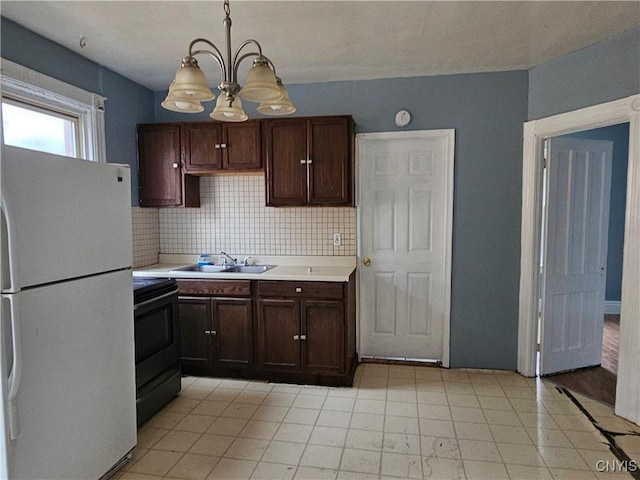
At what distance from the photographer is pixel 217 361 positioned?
319 centimetres

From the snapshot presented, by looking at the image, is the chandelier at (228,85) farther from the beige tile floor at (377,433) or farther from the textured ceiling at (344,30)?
the beige tile floor at (377,433)

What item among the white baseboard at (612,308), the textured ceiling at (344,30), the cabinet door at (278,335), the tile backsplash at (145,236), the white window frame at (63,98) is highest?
the textured ceiling at (344,30)

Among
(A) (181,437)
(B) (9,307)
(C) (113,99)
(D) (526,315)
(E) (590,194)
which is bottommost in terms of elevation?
(A) (181,437)

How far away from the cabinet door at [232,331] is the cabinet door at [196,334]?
0.22ft

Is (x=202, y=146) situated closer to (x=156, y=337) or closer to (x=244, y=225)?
(x=244, y=225)

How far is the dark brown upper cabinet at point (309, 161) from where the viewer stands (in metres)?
3.14

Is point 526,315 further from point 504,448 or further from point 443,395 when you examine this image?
point 504,448

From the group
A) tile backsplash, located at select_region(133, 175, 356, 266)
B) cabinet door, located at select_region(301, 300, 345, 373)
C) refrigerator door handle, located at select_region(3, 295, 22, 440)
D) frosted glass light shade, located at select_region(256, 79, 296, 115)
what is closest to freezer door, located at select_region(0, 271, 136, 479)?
refrigerator door handle, located at select_region(3, 295, 22, 440)

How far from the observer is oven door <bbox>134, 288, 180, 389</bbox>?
8.05 ft

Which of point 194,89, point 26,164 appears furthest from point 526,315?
point 26,164

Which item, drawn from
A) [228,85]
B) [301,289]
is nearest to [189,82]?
[228,85]

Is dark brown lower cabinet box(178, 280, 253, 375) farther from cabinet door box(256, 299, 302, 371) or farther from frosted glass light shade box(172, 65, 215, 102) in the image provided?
frosted glass light shade box(172, 65, 215, 102)

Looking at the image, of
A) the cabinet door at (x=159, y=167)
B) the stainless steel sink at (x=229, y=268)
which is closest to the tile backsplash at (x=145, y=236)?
the cabinet door at (x=159, y=167)

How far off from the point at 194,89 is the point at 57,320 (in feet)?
3.75
